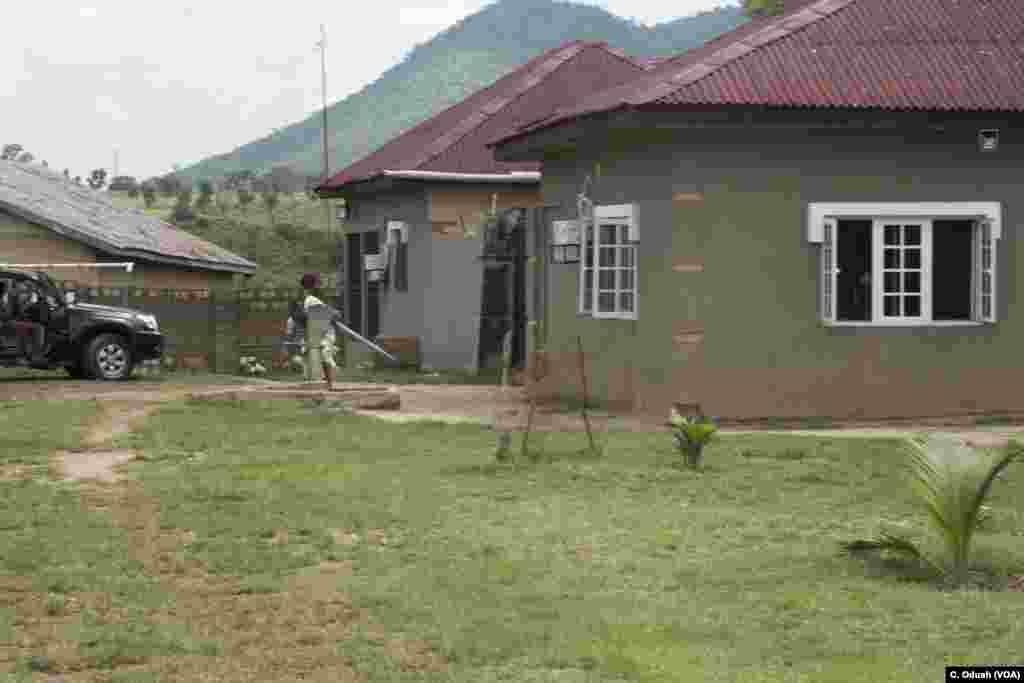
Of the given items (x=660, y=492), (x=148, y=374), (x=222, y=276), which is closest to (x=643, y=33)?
(x=222, y=276)

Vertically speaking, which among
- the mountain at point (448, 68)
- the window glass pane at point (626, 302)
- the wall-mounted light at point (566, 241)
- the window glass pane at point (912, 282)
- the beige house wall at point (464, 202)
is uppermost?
the mountain at point (448, 68)

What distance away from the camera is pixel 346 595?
27.7ft

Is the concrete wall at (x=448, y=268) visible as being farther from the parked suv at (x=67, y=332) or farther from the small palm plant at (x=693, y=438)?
the small palm plant at (x=693, y=438)

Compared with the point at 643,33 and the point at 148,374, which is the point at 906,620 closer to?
the point at 148,374

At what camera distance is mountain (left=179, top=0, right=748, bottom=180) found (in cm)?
10862

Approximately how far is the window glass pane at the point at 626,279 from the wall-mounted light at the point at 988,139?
3.63m

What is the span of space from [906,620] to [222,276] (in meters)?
28.9

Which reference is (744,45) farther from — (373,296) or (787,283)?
(373,296)

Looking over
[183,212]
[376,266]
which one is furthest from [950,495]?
[183,212]

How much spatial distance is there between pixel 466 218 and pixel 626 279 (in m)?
7.73

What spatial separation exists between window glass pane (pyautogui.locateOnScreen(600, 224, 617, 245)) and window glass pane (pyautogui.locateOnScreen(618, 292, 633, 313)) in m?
0.61

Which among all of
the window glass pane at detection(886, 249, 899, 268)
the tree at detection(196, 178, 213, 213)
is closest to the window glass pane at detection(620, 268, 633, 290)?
the window glass pane at detection(886, 249, 899, 268)

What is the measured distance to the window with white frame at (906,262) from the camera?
17.7 m

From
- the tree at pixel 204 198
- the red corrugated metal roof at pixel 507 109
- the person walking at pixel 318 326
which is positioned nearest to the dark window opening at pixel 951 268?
the person walking at pixel 318 326
